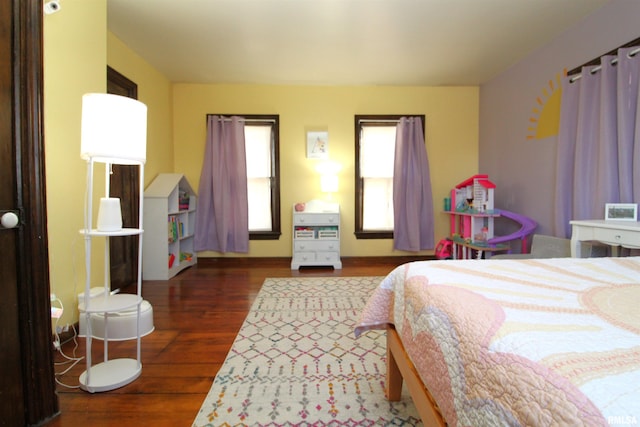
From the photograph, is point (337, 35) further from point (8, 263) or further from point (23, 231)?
point (8, 263)

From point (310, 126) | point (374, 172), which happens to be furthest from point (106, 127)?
point (374, 172)

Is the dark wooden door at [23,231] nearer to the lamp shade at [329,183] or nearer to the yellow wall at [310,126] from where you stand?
the yellow wall at [310,126]

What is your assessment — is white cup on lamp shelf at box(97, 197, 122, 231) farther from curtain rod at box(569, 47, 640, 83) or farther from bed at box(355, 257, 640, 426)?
curtain rod at box(569, 47, 640, 83)

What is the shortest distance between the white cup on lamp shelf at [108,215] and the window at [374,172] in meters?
3.09

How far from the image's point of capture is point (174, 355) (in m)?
1.72

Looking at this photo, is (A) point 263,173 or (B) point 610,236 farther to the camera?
(A) point 263,173

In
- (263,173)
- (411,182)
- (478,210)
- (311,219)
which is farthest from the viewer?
(263,173)

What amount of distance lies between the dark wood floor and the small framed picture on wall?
5.83 ft

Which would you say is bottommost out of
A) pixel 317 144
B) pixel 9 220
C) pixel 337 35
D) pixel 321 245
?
pixel 321 245

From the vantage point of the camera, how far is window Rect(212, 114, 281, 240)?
405cm

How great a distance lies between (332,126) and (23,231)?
344 cm

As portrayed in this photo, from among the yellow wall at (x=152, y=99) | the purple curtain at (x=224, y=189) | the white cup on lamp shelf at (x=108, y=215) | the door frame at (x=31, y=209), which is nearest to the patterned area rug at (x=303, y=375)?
the door frame at (x=31, y=209)

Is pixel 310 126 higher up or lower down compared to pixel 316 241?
higher up

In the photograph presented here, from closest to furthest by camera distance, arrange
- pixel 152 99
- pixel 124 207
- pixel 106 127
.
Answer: pixel 106 127 → pixel 124 207 → pixel 152 99
